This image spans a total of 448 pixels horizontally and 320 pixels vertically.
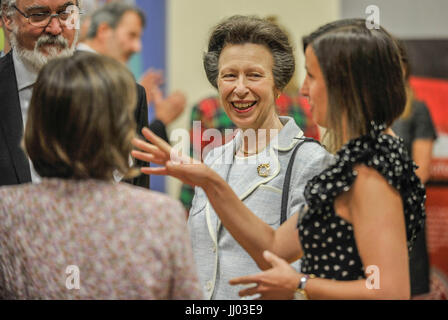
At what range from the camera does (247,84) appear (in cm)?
206

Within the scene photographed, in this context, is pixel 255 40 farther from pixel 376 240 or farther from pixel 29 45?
pixel 376 240

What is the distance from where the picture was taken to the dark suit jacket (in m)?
1.86

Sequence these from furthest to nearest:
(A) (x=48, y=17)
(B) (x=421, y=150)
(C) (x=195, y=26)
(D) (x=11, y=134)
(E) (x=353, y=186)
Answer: (C) (x=195, y=26)
(B) (x=421, y=150)
(A) (x=48, y=17)
(D) (x=11, y=134)
(E) (x=353, y=186)

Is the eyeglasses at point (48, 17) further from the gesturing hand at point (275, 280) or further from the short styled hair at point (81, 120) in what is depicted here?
the gesturing hand at point (275, 280)

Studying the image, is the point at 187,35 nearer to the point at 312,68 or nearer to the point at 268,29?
the point at 268,29

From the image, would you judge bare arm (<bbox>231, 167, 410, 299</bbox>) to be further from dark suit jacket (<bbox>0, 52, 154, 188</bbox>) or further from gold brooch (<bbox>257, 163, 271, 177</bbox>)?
dark suit jacket (<bbox>0, 52, 154, 188</bbox>)

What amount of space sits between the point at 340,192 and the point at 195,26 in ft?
10.4

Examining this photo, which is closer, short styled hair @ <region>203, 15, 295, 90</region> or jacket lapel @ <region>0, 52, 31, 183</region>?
jacket lapel @ <region>0, 52, 31, 183</region>

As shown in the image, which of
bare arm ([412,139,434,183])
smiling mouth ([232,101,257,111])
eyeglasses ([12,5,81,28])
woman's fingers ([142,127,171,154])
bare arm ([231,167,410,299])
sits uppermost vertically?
eyeglasses ([12,5,81,28])

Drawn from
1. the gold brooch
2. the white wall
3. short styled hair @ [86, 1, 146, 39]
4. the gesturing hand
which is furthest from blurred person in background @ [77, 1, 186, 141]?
the gesturing hand

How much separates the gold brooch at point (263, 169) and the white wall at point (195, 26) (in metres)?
2.46

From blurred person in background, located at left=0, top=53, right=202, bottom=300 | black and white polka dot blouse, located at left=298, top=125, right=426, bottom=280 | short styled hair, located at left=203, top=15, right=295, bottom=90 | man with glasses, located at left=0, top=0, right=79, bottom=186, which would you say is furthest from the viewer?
short styled hair, located at left=203, top=15, right=295, bottom=90

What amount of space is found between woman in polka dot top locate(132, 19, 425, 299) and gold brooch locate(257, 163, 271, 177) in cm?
32

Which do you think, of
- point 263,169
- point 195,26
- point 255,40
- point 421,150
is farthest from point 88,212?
point 195,26
